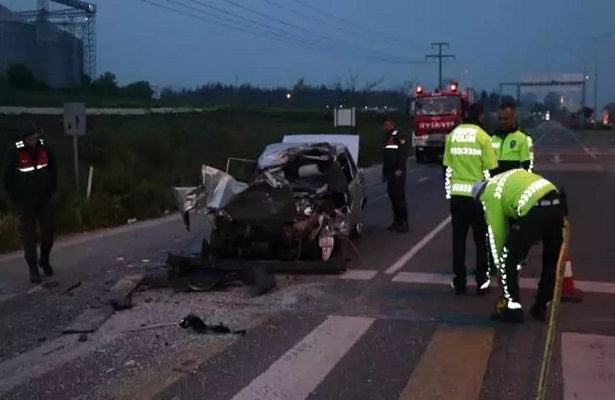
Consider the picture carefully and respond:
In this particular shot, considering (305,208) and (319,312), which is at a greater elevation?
(305,208)

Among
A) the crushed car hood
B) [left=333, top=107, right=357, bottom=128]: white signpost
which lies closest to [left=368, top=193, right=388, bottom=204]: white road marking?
the crushed car hood

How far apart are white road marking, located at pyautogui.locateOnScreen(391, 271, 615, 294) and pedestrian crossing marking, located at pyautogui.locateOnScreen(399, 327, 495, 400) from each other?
2.44 metres

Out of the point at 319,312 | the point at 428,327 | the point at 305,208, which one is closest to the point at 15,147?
the point at 305,208

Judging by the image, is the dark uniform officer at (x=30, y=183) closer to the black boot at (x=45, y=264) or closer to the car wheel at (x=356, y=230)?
the black boot at (x=45, y=264)

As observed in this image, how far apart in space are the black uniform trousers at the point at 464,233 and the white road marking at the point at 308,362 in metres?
1.60

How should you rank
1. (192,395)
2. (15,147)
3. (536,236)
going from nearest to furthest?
(192,395) → (536,236) → (15,147)

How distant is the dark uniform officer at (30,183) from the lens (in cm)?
1131

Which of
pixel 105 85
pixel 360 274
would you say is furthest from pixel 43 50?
pixel 360 274

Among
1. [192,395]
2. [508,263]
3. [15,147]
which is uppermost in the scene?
[15,147]

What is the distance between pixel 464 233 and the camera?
10180 mm

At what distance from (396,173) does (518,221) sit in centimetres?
818

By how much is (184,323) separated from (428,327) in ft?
7.19

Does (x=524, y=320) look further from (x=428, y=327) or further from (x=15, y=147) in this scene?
(x=15, y=147)

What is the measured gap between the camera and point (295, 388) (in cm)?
662
